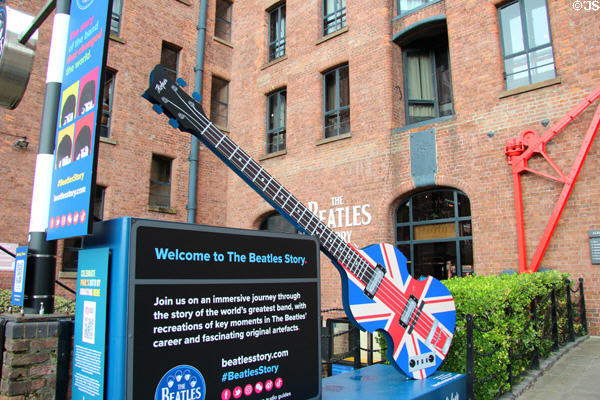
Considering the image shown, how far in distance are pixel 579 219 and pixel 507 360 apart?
4723mm

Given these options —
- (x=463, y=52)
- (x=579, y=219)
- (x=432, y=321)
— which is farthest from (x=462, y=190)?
(x=432, y=321)

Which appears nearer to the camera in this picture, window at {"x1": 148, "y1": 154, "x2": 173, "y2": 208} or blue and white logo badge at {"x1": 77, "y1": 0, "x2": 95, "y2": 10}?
blue and white logo badge at {"x1": 77, "y1": 0, "x2": 95, "y2": 10}

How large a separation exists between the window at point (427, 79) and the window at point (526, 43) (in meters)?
1.74

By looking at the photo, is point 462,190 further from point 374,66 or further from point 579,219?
point 374,66

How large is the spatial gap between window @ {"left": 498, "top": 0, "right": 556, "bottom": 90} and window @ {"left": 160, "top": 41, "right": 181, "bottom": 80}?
10747mm

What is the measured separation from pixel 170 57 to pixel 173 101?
45.9 feet

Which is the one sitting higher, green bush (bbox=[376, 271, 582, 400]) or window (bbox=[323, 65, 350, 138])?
window (bbox=[323, 65, 350, 138])

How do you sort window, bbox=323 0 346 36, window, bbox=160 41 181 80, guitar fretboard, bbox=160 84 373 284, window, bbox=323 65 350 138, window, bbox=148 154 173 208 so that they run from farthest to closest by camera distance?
window, bbox=160 41 181 80 → window, bbox=148 154 173 208 → window, bbox=323 0 346 36 → window, bbox=323 65 350 138 → guitar fretboard, bbox=160 84 373 284

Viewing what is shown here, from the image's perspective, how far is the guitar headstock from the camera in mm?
2895

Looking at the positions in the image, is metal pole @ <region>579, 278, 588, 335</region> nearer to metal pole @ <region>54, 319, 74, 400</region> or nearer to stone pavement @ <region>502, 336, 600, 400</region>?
stone pavement @ <region>502, 336, 600, 400</region>

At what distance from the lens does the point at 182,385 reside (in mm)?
2244

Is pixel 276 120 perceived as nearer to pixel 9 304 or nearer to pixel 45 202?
pixel 9 304

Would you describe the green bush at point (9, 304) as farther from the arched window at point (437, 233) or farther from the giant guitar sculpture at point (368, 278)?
the arched window at point (437, 233)

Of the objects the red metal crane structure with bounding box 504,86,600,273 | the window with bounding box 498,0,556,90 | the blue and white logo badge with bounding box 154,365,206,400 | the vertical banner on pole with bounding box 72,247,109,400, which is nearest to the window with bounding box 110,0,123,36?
the window with bounding box 498,0,556,90
